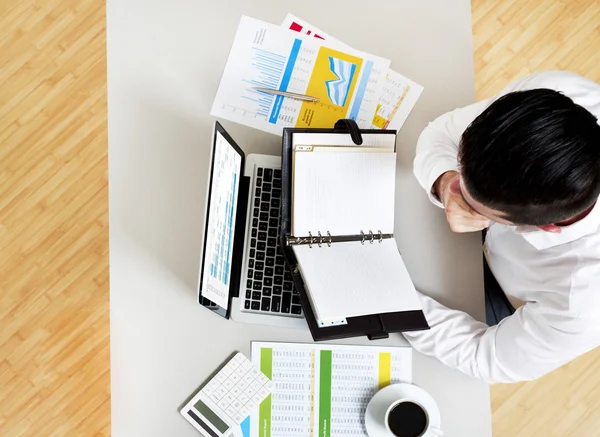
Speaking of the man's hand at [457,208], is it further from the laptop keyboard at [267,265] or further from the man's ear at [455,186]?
the laptop keyboard at [267,265]

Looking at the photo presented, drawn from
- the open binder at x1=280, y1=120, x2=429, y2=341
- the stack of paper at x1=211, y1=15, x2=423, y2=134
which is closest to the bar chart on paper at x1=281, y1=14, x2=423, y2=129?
the stack of paper at x1=211, y1=15, x2=423, y2=134

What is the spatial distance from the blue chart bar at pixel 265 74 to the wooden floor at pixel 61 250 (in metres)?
0.84

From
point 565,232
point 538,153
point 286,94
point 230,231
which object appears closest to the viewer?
point 538,153

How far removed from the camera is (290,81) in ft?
3.91

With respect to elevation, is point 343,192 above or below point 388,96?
below

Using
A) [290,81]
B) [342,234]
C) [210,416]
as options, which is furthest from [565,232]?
[210,416]

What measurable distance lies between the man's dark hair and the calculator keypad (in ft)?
1.96

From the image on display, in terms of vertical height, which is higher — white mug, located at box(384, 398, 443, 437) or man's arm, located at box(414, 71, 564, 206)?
man's arm, located at box(414, 71, 564, 206)

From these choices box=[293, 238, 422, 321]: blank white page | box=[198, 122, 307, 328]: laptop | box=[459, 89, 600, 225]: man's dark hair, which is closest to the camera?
box=[459, 89, 600, 225]: man's dark hair

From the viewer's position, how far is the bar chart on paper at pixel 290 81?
1.18 m

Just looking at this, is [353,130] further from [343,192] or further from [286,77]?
[286,77]

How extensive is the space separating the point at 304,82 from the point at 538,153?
588 mm

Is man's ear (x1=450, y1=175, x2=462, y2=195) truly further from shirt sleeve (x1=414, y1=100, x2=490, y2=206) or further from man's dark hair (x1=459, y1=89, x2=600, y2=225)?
man's dark hair (x1=459, y1=89, x2=600, y2=225)

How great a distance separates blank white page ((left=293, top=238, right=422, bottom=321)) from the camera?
100 centimetres
